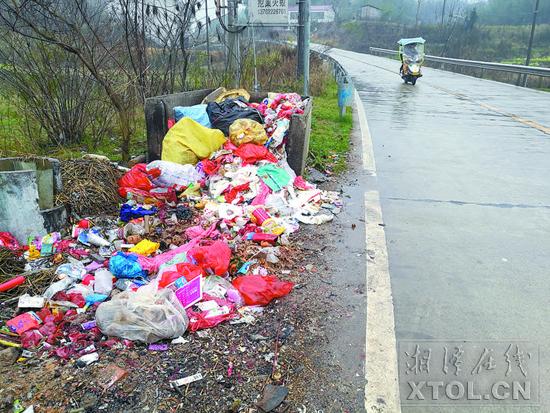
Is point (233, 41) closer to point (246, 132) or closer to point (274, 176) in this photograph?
point (246, 132)

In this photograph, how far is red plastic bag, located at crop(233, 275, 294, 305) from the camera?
10.3 ft

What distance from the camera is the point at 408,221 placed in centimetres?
470

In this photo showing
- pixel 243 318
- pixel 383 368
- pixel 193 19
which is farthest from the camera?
pixel 193 19

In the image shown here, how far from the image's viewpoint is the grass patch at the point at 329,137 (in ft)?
22.4

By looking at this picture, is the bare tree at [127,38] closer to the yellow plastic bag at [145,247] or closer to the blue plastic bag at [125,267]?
the yellow plastic bag at [145,247]

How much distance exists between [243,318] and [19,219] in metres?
2.29

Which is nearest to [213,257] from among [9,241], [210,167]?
[9,241]

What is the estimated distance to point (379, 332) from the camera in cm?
283

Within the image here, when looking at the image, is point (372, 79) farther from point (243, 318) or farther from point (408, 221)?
point (243, 318)

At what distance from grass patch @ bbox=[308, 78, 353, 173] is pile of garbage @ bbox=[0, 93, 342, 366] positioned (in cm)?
100

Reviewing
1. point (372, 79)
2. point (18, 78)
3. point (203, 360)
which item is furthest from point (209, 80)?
point (372, 79)

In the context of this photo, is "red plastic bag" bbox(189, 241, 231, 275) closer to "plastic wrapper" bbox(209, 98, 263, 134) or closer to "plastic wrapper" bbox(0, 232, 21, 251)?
"plastic wrapper" bbox(0, 232, 21, 251)

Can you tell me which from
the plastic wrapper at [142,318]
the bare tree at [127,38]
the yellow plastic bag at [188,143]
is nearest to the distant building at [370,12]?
the bare tree at [127,38]

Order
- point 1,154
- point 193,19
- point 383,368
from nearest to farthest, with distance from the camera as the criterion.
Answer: point 383,368
point 1,154
point 193,19
